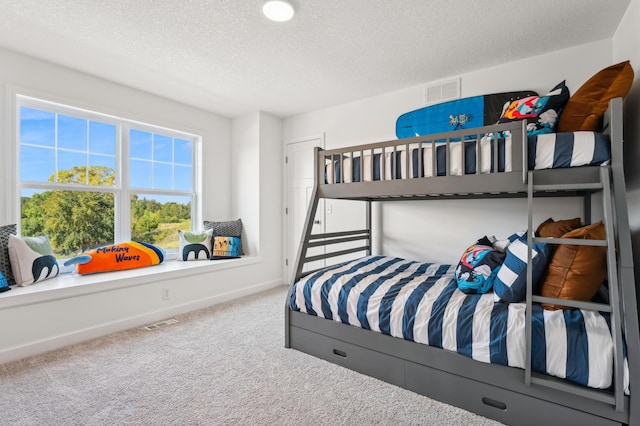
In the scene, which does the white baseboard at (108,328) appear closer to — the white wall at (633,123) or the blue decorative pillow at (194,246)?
the blue decorative pillow at (194,246)

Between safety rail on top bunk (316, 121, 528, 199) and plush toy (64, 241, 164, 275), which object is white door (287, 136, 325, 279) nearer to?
safety rail on top bunk (316, 121, 528, 199)

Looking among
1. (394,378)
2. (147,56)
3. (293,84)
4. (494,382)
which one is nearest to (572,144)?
(494,382)

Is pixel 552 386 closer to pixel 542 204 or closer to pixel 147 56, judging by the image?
pixel 542 204

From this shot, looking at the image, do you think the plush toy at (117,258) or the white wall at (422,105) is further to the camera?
the plush toy at (117,258)

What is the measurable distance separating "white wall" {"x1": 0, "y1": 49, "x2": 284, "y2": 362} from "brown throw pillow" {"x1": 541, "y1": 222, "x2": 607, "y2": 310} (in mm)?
3105

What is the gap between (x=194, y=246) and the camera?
12.0 ft

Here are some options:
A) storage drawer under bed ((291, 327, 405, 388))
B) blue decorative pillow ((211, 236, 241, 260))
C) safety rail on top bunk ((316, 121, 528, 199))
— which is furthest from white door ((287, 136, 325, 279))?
storage drawer under bed ((291, 327, 405, 388))

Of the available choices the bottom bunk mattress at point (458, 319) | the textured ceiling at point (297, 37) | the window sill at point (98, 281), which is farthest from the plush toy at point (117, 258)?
the bottom bunk mattress at point (458, 319)

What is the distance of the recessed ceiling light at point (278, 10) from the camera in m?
1.95

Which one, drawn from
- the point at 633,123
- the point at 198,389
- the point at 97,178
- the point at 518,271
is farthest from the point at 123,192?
the point at 633,123

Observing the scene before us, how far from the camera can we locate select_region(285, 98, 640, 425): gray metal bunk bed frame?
132 cm

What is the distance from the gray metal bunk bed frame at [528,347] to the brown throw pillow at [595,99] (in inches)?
4.0

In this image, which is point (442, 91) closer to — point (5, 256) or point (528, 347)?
point (528, 347)

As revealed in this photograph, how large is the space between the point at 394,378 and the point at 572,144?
1.64 meters
